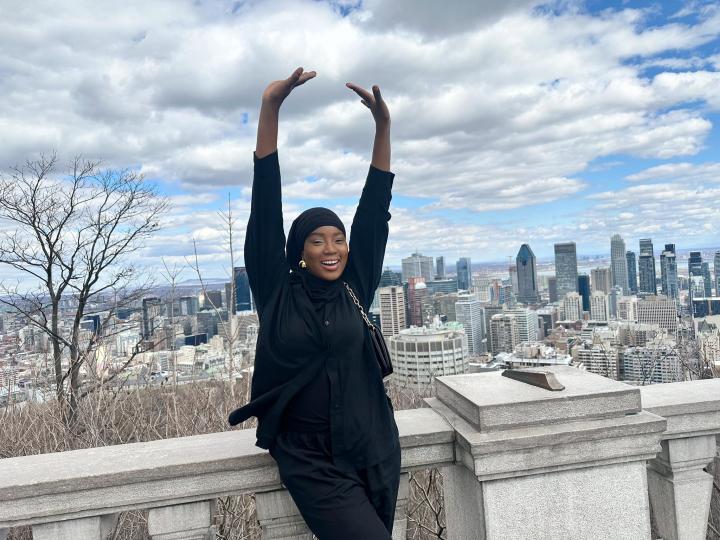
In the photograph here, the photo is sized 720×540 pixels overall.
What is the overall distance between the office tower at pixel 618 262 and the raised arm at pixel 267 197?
1715 inches

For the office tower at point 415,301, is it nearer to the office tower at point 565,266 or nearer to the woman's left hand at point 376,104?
the woman's left hand at point 376,104

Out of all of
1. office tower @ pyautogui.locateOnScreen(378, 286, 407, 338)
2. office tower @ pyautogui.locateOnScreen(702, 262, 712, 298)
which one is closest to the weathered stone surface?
office tower @ pyautogui.locateOnScreen(378, 286, 407, 338)

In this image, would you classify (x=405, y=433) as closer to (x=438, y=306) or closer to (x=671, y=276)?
(x=438, y=306)

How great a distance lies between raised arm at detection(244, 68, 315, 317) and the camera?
1942 mm

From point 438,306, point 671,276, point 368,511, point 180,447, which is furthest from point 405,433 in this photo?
point 671,276

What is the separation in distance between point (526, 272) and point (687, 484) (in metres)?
46.3

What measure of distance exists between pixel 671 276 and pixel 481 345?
10.7 m

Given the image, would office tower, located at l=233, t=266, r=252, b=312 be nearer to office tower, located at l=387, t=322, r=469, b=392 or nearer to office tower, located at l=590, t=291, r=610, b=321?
office tower, located at l=387, t=322, r=469, b=392

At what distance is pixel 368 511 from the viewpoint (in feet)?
5.81

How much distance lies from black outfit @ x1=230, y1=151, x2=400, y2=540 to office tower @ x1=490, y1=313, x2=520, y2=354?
15.5 meters

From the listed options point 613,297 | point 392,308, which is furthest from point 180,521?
point 613,297

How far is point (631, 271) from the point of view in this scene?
43156 mm

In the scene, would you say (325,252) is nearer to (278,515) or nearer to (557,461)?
(278,515)

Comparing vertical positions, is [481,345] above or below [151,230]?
below
